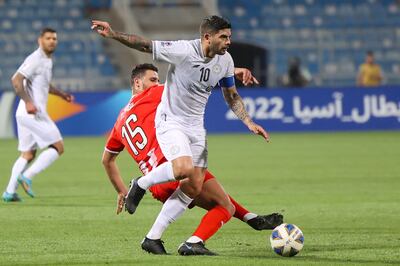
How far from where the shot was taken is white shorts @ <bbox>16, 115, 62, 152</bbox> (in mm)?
13656

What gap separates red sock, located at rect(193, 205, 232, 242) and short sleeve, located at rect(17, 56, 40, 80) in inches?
230

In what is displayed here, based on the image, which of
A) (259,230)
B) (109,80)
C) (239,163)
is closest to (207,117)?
→ (109,80)

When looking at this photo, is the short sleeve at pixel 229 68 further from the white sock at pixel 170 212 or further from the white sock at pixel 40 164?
the white sock at pixel 40 164

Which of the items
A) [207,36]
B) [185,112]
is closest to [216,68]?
[207,36]

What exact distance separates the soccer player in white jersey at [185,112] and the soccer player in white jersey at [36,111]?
5.44m

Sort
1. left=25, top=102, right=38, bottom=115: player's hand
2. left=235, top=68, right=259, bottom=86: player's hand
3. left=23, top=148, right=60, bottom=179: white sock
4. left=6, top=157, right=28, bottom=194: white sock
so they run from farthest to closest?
left=23, top=148, right=60, bottom=179: white sock
left=25, top=102, right=38, bottom=115: player's hand
left=6, top=157, right=28, bottom=194: white sock
left=235, top=68, right=259, bottom=86: player's hand

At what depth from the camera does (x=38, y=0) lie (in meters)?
33.9

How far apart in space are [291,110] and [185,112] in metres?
20.1

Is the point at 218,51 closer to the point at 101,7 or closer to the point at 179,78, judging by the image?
the point at 179,78

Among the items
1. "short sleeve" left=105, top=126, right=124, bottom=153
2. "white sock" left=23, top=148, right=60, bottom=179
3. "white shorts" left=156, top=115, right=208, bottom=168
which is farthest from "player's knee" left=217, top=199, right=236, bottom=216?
"white sock" left=23, top=148, right=60, bottom=179

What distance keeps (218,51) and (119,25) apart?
24578 millimetres

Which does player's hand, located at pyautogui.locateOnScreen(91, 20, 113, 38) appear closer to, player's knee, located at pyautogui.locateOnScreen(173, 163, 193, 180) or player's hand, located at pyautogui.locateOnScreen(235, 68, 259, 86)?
player's knee, located at pyautogui.locateOnScreen(173, 163, 193, 180)

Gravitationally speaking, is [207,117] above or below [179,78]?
below

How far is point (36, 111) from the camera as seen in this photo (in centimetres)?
1356
